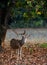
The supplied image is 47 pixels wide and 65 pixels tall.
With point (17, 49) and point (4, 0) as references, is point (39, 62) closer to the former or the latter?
point (17, 49)

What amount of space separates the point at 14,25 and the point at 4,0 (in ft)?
40.3

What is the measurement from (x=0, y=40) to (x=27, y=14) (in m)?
1.73

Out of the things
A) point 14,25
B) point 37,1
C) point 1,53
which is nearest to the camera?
point 1,53

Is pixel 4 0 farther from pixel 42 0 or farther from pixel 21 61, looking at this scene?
pixel 21 61

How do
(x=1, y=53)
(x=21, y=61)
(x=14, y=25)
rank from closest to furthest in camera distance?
(x=21, y=61), (x=1, y=53), (x=14, y=25)

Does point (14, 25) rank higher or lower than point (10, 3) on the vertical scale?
lower

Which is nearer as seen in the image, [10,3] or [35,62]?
[35,62]

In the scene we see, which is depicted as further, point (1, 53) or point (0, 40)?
point (0, 40)

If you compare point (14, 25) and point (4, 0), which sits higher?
point (4, 0)

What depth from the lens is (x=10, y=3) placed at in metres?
11.7

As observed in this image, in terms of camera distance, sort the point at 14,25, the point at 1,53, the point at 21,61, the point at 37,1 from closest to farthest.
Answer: the point at 21,61
the point at 1,53
the point at 37,1
the point at 14,25

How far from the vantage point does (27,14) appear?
38.6ft

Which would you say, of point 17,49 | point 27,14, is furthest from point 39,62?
point 27,14

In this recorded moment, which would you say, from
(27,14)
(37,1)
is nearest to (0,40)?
(27,14)
